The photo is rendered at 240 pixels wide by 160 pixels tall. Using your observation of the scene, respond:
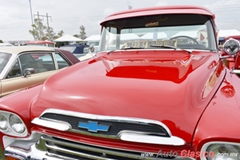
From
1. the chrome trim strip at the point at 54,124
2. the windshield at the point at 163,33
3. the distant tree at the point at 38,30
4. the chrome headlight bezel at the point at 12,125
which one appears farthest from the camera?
the distant tree at the point at 38,30

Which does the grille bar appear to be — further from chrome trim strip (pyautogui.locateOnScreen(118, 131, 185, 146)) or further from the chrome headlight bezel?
the chrome headlight bezel

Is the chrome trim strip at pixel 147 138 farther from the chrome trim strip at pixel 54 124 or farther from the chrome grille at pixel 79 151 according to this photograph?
the chrome trim strip at pixel 54 124

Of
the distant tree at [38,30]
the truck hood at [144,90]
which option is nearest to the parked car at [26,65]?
the truck hood at [144,90]

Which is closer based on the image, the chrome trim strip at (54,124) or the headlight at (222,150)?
the headlight at (222,150)

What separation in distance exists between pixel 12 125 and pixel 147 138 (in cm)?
140

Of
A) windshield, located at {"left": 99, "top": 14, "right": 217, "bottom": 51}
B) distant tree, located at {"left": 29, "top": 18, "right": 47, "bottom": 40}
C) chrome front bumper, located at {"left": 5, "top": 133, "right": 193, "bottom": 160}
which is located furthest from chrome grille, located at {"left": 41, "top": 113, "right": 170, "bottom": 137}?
distant tree, located at {"left": 29, "top": 18, "right": 47, "bottom": 40}

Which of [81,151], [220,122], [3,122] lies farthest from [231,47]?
[3,122]

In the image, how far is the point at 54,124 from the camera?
171 centimetres

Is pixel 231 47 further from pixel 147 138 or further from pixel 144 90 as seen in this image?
pixel 147 138

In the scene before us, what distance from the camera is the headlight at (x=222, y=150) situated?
52.2 inches

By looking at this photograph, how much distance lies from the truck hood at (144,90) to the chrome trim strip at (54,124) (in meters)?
0.09

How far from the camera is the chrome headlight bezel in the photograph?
2003 millimetres

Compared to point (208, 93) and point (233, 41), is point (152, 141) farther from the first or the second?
point (233, 41)

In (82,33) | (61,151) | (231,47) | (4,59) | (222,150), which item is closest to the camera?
(222,150)
